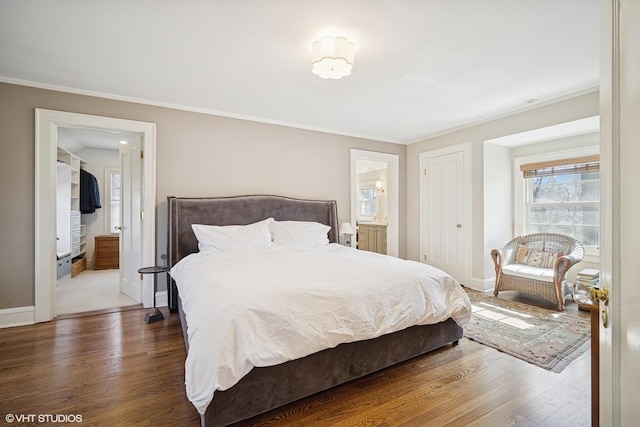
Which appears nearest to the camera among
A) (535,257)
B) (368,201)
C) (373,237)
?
(535,257)

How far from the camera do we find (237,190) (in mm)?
4023

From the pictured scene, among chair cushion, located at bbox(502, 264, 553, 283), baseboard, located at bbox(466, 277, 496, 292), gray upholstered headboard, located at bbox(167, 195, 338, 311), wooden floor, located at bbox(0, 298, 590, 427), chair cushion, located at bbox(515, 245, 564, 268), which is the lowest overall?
wooden floor, located at bbox(0, 298, 590, 427)

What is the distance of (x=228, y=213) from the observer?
3771 millimetres

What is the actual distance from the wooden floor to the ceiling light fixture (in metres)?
2.30

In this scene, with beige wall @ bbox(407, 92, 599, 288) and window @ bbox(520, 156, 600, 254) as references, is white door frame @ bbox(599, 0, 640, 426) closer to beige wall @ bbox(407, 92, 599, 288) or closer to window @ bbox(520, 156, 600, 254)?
beige wall @ bbox(407, 92, 599, 288)

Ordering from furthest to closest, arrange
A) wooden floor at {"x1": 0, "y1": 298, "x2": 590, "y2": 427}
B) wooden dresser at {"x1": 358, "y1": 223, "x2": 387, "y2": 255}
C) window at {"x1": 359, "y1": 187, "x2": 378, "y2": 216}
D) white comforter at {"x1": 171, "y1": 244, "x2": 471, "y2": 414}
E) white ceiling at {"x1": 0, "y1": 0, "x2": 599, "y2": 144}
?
1. window at {"x1": 359, "y1": 187, "x2": 378, "y2": 216}
2. wooden dresser at {"x1": 358, "y1": 223, "x2": 387, "y2": 255}
3. white ceiling at {"x1": 0, "y1": 0, "x2": 599, "y2": 144}
4. wooden floor at {"x1": 0, "y1": 298, "x2": 590, "y2": 427}
5. white comforter at {"x1": 171, "y1": 244, "x2": 471, "y2": 414}

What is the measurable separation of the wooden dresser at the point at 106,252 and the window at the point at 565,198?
7526mm

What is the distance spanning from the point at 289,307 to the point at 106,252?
585 cm

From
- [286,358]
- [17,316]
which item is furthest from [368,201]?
[17,316]

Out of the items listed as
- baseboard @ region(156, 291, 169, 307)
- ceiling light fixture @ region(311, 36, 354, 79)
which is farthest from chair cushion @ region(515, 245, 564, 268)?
baseboard @ region(156, 291, 169, 307)

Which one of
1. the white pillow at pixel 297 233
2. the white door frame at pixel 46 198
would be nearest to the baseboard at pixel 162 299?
the white door frame at pixel 46 198

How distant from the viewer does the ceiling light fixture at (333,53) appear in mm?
2133

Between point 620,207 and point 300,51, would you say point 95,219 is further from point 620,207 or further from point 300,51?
point 620,207

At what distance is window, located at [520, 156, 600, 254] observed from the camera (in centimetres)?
387
